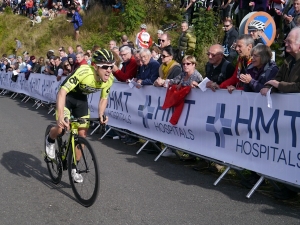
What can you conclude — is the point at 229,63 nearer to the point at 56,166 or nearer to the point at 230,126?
the point at 230,126

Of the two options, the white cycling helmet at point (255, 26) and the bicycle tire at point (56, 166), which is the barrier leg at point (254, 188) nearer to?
the bicycle tire at point (56, 166)

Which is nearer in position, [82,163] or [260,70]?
[82,163]

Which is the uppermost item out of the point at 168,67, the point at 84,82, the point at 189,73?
the point at 84,82

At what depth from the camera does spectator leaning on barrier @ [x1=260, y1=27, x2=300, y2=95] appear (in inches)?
230

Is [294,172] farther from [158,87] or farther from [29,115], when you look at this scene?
[29,115]

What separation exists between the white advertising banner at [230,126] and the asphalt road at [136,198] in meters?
0.41

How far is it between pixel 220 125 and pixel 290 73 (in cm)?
143

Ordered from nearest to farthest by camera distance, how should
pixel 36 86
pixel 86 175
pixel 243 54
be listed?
pixel 86 175
pixel 243 54
pixel 36 86

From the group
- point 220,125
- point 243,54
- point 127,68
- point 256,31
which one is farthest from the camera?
point 127,68

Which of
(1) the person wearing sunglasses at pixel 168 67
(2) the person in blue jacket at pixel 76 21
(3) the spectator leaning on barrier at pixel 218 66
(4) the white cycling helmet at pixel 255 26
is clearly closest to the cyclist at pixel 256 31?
(4) the white cycling helmet at pixel 255 26

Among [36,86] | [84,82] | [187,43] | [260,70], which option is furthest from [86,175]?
[36,86]

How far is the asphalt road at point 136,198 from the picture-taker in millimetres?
5492

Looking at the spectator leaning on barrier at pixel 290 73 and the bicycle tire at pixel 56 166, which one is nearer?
the spectator leaning on barrier at pixel 290 73

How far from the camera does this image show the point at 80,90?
6453mm
